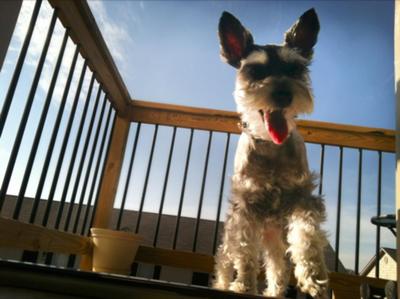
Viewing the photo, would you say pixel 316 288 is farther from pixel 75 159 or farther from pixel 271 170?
pixel 75 159

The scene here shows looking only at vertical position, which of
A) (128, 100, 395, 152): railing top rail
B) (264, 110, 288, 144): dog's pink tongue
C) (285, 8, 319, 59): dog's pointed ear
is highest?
(285, 8, 319, 59): dog's pointed ear

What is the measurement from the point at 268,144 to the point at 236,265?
0.67 metres

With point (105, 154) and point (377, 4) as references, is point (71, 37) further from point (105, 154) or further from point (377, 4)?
point (377, 4)

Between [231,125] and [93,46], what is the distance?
130cm

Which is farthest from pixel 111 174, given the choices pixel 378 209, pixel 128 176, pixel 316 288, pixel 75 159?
pixel 378 209

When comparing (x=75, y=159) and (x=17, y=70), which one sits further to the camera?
(x=75, y=159)

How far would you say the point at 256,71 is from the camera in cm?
203

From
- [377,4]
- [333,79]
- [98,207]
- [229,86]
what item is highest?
[377,4]

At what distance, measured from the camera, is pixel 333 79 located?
8.52 ft

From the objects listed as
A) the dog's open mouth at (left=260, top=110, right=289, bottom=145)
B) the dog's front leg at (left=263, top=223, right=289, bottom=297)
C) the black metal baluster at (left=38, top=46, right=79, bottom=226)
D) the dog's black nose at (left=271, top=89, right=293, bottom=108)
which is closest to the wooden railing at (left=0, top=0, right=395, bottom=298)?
the black metal baluster at (left=38, top=46, right=79, bottom=226)

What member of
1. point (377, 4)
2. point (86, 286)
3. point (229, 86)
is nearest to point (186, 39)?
point (229, 86)

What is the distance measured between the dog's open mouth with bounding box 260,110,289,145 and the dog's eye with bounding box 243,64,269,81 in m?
0.23

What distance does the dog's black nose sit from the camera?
1856mm

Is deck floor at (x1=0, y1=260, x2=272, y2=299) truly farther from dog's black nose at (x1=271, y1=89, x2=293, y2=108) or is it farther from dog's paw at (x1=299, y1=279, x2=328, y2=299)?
dog's black nose at (x1=271, y1=89, x2=293, y2=108)
